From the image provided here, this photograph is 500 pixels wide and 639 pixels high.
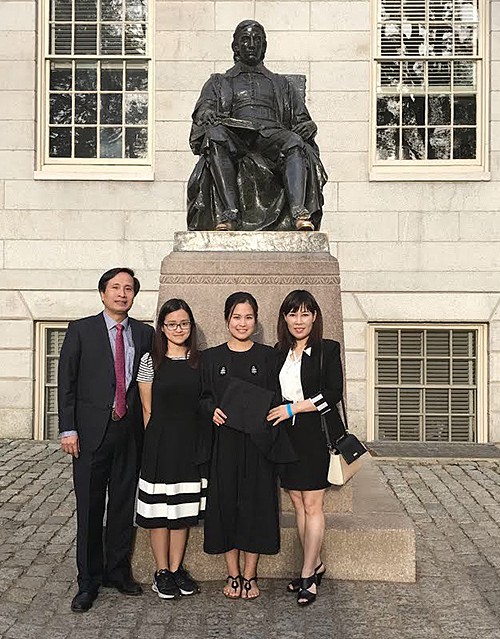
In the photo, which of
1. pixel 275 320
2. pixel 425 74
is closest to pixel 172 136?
pixel 425 74

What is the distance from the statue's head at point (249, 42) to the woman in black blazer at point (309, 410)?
8.83 feet

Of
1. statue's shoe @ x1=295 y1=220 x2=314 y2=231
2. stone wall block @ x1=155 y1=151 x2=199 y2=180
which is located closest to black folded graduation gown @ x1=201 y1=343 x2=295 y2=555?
statue's shoe @ x1=295 y1=220 x2=314 y2=231

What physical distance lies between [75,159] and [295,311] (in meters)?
7.57

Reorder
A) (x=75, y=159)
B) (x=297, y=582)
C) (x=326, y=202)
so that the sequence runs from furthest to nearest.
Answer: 1. (x=75, y=159)
2. (x=326, y=202)
3. (x=297, y=582)

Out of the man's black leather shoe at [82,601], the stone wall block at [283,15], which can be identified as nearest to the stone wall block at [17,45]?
the stone wall block at [283,15]

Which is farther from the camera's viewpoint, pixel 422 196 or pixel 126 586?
pixel 422 196

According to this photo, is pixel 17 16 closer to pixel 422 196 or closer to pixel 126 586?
pixel 422 196

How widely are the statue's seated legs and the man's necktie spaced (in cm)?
170

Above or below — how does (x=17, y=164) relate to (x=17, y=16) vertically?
below

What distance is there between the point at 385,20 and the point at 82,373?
8.42m

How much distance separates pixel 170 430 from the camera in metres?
4.54

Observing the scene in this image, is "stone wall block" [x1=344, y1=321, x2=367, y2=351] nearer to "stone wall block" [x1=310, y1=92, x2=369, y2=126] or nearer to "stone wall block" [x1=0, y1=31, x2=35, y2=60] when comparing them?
"stone wall block" [x1=310, y1=92, x2=369, y2=126]

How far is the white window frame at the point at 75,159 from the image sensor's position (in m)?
11.2

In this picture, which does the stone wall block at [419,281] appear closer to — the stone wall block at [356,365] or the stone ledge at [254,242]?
the stone wall block at [356,365]
